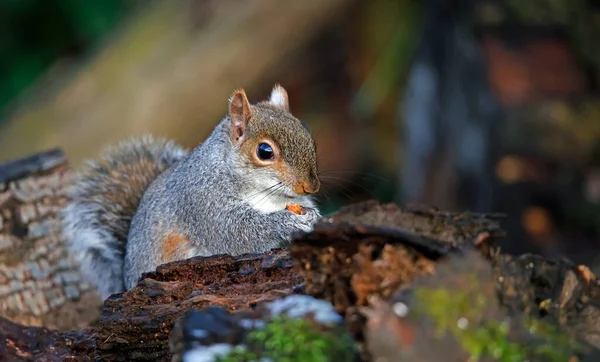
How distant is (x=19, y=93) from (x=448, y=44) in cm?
202

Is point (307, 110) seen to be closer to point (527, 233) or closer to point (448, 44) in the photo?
point (448, 44)

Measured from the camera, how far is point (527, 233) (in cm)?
336

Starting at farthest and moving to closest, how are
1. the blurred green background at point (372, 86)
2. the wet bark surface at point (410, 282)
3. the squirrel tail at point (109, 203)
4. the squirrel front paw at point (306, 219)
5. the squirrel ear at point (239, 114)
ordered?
1. the blurred green background at point (372, 86)
2. the squirrel tail at point (109, 203)
3. the squirrel ear at point (239, 114)
4. the squirrel front paw at point (306, 219)
5. the wet bark surface at point (410, 282)

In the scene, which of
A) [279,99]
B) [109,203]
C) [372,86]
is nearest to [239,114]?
[279,99]

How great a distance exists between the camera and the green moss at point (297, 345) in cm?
113

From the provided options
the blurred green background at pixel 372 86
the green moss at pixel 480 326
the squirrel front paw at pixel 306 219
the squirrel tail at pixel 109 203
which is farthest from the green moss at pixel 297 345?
the blurred green background at pixel 372 86

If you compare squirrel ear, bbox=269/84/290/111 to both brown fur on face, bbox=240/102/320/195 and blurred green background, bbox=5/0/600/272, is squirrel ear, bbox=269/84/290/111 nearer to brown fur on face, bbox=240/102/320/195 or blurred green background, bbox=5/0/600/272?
brown fur on face, bbox=240/102/320/195

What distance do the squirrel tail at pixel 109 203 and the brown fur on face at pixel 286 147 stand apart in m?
0.53

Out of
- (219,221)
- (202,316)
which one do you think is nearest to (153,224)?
(219,221)

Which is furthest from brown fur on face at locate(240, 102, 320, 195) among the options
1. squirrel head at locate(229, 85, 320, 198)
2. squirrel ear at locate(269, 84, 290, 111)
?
squirrel ear at locate(269, 84, 290, 111)

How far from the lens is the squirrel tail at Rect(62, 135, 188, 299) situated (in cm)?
243

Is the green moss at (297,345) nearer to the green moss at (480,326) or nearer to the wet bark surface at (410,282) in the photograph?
the wet bark surface at (410,282)

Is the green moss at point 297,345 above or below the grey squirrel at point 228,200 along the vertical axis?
below

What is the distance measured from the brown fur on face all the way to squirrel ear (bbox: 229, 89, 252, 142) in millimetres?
14
